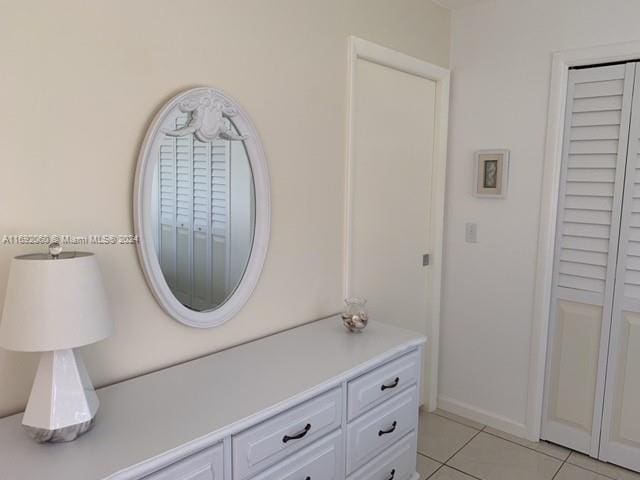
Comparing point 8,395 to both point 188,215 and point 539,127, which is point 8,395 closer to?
point 188,215

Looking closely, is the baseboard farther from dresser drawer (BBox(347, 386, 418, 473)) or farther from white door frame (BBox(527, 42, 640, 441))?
dresser drawer (BBox(347, 386, 418, 473))

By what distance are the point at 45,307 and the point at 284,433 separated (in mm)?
779

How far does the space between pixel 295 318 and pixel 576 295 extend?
1.50m

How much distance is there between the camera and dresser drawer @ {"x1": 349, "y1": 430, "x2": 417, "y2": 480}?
1.89 metres

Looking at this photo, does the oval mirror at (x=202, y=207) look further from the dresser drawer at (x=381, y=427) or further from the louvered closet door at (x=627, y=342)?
the louvered closet door at (x=627, y=342)

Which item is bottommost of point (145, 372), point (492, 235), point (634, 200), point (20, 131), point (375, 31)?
point (145, 372)

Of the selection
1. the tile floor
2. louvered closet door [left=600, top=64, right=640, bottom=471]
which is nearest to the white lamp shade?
the tile floor

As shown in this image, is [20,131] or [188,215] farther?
[188,215]

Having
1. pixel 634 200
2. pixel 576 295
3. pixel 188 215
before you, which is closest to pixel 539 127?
pixel 634 200

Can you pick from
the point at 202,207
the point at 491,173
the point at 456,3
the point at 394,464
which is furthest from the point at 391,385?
the point at 456,3

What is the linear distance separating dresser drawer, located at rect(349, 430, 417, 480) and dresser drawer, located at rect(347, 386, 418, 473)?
33 millimetres

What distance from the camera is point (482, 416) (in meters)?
2.88

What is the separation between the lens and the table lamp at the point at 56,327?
1109 mm

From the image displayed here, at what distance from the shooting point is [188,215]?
5.48ft
